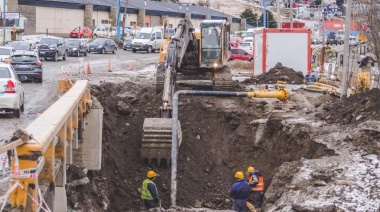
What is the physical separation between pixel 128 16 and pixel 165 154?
73997 mm

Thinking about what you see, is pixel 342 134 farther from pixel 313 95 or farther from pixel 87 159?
pixel 313 95

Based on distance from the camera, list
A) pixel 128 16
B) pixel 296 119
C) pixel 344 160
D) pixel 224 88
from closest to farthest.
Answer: pixel 344 160
pixel 296 119
pixel 224 88
pixel 128 16

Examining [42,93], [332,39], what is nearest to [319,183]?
[42,93]

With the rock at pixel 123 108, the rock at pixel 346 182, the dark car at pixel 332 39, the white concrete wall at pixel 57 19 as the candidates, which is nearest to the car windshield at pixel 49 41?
the rock at pixel 123 108

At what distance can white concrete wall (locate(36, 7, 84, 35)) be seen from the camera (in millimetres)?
76037

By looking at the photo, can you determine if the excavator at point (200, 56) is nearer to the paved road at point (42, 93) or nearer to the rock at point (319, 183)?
the paved road at point (42, 93)

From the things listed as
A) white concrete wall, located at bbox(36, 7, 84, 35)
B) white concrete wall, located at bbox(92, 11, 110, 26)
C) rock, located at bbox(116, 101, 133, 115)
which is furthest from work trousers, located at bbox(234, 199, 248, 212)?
white concrete wall, located at bbox(92, 11, 110, 26)

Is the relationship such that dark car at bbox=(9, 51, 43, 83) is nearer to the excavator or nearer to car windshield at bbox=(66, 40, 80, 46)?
the excavator

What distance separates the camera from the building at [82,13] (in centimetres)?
7494

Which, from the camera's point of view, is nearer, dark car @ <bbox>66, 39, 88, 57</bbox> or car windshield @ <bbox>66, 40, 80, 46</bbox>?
dark car @ <bbox>66, 39, 88, 57</bbox>

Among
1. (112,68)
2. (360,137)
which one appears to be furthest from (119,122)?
(112,68)

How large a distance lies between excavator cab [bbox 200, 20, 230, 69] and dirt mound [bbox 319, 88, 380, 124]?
795 centimetres

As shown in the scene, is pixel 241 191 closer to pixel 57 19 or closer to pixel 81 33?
pixel 81 33

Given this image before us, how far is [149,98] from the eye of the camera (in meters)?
26.7
